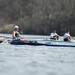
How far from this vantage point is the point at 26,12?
86438 mm

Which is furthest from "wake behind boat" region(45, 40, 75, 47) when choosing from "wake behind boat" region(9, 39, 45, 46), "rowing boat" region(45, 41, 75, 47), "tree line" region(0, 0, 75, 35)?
"tree line" region(0, 0, 75, 35)

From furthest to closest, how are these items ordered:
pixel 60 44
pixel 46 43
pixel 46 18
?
pixel 46 18 < pixel 46 43 < pixel 60 44

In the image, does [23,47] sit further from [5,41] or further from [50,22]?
[50,22]

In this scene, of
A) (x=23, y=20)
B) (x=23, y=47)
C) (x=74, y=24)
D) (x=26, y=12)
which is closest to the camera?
(x=23, y=47)

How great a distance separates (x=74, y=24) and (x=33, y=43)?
31.6 meters

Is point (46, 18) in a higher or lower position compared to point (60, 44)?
higher

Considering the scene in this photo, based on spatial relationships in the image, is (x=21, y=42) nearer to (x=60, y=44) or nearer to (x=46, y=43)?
(x=46, y=43)

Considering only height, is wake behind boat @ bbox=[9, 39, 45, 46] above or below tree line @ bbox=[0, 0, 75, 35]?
below

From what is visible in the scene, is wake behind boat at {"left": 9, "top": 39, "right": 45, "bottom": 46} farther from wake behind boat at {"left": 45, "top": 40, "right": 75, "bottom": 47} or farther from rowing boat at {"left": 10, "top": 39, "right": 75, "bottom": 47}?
wake behind boat at {"left": 45, "top": 40, "right": 75, "bottom": 47}

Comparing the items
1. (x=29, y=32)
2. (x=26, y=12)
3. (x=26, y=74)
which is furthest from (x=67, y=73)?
(x=26, y=12)

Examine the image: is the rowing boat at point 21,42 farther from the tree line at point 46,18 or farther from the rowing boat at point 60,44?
the tree line at point 46,18

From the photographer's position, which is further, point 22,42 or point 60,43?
point 60,43

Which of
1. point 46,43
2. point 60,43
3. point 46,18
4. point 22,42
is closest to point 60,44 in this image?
point 60,43

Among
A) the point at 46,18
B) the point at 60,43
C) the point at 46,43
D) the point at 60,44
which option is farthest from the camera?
the point at 46,18
